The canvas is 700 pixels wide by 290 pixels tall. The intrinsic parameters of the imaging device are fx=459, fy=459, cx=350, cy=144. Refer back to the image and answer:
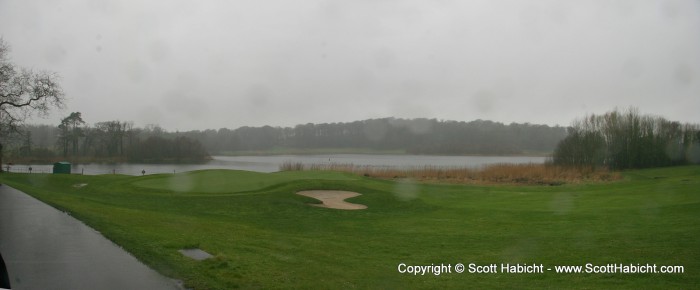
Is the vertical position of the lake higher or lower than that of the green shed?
lower

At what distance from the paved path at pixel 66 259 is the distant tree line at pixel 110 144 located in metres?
72.2

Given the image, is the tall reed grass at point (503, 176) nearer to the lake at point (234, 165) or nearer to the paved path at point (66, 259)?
the lake at point (234, 165)

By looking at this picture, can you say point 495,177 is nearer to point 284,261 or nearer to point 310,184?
point 310,184

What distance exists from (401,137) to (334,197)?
85739 mm

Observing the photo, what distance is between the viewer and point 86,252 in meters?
7.50

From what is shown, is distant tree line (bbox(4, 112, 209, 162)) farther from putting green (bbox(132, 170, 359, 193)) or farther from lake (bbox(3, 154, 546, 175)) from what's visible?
putting green (bbox(132, 170, 359, 193))

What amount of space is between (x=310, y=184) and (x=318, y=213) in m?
7.55

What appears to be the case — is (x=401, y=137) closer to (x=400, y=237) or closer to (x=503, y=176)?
(x=503, y=176)

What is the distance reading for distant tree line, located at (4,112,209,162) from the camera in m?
75.9

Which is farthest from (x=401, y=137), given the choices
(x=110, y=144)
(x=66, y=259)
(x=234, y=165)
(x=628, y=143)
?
(x=66, y=259)

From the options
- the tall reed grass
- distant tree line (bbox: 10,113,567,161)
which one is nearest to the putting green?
the tall reed grass

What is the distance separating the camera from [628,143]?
57.0 metres

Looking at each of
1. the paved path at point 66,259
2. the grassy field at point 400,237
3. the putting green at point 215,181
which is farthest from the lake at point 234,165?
the paved path at point 66,259

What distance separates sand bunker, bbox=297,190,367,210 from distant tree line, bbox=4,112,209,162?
6079cm
